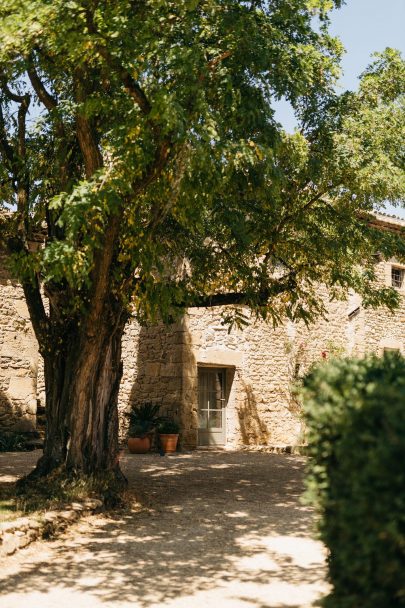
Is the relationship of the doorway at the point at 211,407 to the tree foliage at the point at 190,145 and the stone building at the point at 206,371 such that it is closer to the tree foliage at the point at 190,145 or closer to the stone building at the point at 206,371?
the stone building at the point at 206,371

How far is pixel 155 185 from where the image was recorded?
27.6ft

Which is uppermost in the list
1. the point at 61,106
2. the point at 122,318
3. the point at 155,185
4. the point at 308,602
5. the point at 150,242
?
the point at 61,106

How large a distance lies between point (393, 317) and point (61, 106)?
14.2 m

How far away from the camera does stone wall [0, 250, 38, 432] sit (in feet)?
50.3

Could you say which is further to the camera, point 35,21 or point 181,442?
point 181,442

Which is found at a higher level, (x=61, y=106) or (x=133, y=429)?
(x=61, y=106)

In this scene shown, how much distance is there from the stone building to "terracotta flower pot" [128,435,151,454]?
88cm

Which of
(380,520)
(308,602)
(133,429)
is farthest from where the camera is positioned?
(133,429)

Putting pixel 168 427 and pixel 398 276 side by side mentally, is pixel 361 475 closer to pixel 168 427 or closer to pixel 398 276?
pixel 168 427

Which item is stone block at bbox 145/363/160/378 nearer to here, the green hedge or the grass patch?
the grass patch

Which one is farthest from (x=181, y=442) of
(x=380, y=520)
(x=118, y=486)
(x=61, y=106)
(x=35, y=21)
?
(x=380, y=520)

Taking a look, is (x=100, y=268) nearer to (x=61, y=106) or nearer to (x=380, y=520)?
(x=61, y=106)

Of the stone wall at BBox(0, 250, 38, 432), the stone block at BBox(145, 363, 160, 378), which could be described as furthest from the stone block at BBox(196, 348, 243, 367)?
the stone wall at BBox(0, 250, 38, 432)

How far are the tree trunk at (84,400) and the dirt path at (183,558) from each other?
0.94 m
